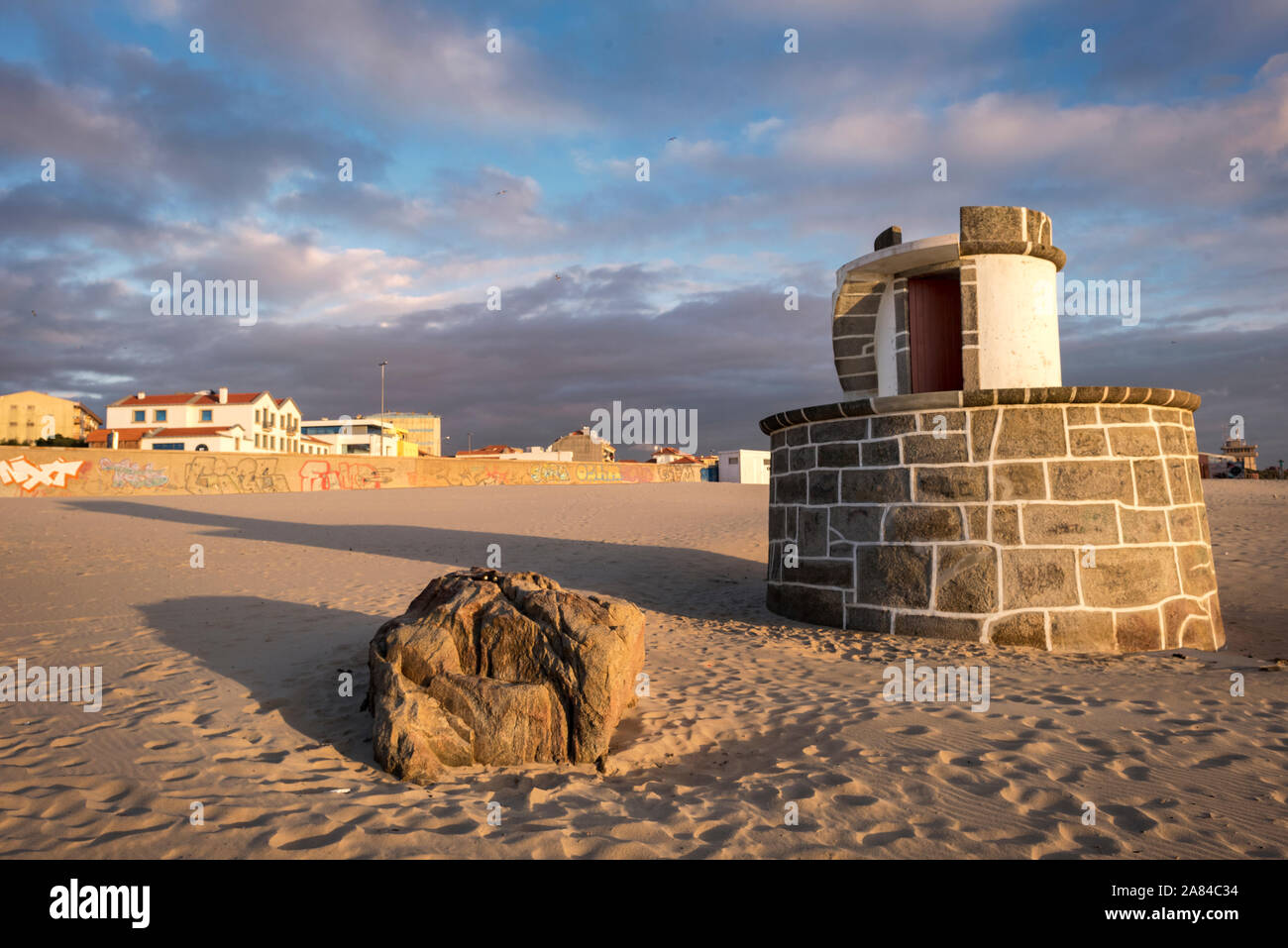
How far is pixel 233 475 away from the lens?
30922 millimetres

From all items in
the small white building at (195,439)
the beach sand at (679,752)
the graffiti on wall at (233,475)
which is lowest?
the beach sand at (679,752)

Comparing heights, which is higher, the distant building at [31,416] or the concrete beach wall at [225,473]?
the distant building at [31,416]

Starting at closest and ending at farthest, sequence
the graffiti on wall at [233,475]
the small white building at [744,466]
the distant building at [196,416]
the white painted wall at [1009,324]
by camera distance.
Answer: the white painted wall at [1009,324]
the graffiti on wall at [233,475]
the small white building at [744,466]
the distant building at [196,416]

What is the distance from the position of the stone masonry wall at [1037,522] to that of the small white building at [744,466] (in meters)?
40.4

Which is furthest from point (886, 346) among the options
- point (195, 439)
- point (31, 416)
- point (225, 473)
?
point (31, 416)

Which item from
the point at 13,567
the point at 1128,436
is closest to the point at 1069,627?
the point at 1128,436

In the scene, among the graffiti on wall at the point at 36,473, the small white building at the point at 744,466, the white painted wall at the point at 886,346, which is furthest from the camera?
the small white building at the point at 744,466

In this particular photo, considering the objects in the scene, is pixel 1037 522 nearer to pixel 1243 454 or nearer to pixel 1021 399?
pixel 1021 399

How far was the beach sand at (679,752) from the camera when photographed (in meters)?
3.36

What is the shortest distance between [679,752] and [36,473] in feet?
108

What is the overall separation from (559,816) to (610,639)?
1.36 m

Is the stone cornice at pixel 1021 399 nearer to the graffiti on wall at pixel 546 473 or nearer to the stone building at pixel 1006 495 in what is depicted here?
the stone building at pixel 1006 495

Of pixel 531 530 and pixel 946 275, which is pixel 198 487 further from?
pixel 946 275

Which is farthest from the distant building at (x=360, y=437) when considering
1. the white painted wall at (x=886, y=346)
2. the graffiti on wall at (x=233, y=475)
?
the white painted wall at (x=886, y=346)
